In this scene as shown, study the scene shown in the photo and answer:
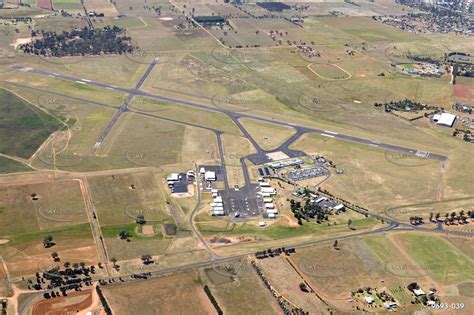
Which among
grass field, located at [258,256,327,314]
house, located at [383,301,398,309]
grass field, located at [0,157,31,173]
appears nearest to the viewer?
grass field, located at [258,256,327,314]

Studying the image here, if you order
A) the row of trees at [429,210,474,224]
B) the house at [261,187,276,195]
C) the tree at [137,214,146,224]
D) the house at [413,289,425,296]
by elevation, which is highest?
the house at [261,187,276,195]

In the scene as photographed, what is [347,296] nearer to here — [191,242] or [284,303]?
[284,303]

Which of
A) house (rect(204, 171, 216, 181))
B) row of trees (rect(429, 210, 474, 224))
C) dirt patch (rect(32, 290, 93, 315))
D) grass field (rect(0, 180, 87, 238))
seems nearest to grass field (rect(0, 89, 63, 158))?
grass field (rect(0, 180, 87, 238))

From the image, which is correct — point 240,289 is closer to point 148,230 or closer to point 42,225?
point 148,230

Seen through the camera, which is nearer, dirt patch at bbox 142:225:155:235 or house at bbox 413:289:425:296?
house at bbox 413:289:425:296

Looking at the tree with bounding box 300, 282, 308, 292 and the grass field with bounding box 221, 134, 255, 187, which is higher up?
the grass field with bounding box 221, 134, 255, 187

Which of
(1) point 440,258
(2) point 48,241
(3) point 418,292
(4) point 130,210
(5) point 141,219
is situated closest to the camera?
(3) point 418,292

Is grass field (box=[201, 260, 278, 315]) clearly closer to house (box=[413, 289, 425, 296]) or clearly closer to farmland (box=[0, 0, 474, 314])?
farmland (box=[0, 0, 474, 314])

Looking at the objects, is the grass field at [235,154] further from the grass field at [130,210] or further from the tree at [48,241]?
the tree at [48,241]

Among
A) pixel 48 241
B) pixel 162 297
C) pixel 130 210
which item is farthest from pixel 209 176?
pixel 162 297

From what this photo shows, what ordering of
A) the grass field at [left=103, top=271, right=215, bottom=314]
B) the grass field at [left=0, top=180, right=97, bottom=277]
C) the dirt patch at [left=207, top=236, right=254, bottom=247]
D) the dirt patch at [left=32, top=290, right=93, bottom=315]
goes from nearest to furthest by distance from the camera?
the dirt patch at [left=32, top=290, right=93, bottom=315], the grass field at [left=103, top=271, right=215, bottom=314], the grass field at [left=0, top=180, right=97, bottom=277], the dirt patch at [left=207, top=236, right=254, bottom=247]

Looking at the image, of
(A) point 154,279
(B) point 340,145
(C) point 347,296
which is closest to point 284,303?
(C) point 347,296

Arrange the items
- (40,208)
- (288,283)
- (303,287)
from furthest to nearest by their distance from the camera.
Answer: (40,208) → (288,283) → (303,287)
